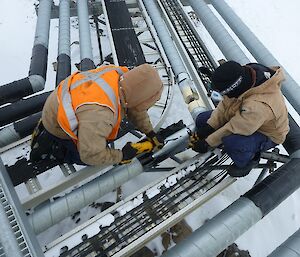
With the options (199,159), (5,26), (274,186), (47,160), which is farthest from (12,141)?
(5,26)

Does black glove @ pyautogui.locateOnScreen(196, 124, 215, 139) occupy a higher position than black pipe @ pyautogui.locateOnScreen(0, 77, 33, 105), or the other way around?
black pipe @ pyautogui.locateOnScreen(0, 77, 33, 105)

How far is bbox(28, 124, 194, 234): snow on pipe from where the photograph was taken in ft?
10.2

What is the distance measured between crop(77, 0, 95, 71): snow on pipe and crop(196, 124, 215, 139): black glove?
7.54 feet

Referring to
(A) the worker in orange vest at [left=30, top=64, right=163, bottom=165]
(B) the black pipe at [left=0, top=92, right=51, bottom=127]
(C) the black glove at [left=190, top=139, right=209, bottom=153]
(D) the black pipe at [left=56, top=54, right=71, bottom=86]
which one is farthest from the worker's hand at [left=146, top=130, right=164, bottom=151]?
(D) the black pipe at [left=56, top=54, right=71, bottom=86]

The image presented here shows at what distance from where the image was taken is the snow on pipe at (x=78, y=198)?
3.11 metres

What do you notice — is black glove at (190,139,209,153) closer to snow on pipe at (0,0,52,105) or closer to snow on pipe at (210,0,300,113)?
snow on pipe at (210,0,300,113)

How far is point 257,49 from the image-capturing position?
5.33 metres

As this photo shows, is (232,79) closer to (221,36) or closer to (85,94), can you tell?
(85,94)

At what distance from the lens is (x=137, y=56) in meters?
5.64

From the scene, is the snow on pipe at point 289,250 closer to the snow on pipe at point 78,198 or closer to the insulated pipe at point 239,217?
the insulated pipe at point 239,217

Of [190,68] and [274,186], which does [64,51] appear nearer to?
[190,68]

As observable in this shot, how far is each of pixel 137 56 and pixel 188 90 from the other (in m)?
1.43

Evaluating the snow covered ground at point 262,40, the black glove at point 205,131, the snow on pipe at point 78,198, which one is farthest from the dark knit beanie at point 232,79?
the snow covered ground at point 262,40

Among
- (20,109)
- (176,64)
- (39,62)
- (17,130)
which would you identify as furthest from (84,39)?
(17,130)
